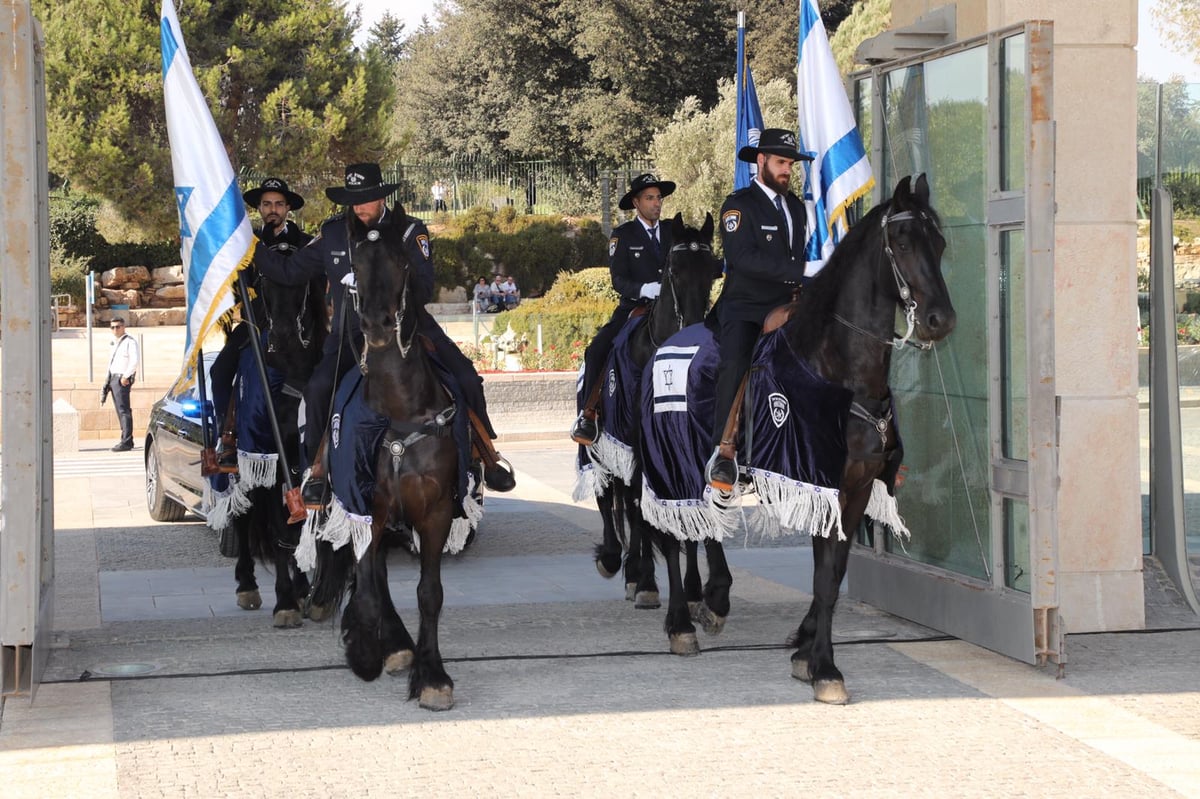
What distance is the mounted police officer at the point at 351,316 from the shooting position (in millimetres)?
7816

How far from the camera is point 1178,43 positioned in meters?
9.89

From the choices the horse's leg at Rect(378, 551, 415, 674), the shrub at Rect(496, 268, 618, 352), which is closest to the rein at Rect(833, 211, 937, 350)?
the horse's leg at Rect(378, 551, 415, 674)

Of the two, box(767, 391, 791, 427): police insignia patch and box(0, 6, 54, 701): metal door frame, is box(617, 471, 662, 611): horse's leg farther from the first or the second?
box(0, 6, 54, 701): metal door frame

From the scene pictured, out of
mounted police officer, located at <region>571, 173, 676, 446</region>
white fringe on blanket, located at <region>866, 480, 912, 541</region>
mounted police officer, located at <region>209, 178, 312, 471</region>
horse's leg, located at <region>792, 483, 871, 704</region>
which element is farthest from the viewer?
mounted police officer, located at <region>571, 173, 676, 446</region>

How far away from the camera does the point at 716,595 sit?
9.24 m

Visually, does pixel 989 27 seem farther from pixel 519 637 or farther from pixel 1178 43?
pixel 519 637

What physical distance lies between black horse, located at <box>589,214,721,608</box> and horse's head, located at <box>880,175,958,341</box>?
229cm

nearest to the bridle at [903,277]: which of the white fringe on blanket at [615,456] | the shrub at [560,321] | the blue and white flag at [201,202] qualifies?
the white fringe on blanket at [615,456]

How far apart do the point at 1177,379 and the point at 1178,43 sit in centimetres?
222

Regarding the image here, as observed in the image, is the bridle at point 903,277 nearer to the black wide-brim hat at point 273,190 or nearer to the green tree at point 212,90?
the black wide-brim hat at point 273,190

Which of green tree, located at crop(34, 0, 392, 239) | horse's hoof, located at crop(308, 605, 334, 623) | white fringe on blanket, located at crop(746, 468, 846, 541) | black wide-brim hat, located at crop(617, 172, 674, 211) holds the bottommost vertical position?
horse's hoof, located at crop(308, 605, 334, 623)

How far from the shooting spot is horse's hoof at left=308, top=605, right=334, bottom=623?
855cm

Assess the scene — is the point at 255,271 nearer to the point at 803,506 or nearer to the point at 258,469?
the point at 258,469

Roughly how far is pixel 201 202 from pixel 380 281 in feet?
7.88
